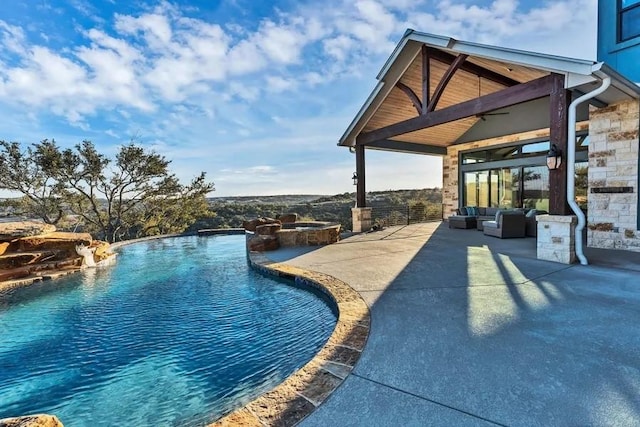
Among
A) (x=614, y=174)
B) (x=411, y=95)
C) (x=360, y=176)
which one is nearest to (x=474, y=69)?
(x=411, y=95)

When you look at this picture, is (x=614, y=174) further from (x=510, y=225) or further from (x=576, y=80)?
(x=576, y=80)

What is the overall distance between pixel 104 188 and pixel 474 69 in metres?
13.6

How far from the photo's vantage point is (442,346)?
257 cm

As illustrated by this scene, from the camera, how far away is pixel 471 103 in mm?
6586

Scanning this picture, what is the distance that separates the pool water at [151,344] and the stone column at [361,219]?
5.34 meters

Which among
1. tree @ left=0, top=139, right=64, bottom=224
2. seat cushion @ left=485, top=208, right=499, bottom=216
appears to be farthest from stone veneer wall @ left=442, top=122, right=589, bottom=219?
tree @ left=0, top=139, right=64, bottom=224

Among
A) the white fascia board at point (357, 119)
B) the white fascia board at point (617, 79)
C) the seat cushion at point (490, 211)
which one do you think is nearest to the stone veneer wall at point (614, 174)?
the white fascia board at point (617, 79)

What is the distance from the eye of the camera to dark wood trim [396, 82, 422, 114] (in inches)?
295

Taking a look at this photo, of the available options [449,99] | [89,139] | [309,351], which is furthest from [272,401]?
[89,139]

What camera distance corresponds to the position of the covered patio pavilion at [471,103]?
17.1 feet

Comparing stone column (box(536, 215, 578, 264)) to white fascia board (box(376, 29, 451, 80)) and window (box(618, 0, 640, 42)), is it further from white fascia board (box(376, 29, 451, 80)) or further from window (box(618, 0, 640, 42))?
window (box(618, 0, 640, 42))

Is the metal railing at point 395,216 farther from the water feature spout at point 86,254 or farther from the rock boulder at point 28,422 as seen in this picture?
the rock boulder at point 28,422

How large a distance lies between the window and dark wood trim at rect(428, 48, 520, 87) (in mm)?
2076

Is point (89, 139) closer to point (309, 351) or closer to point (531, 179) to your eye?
point (309, 351)
